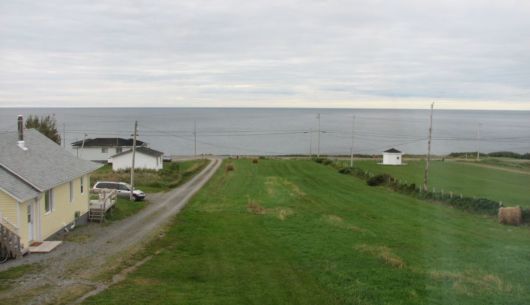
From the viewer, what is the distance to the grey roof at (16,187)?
770 inches

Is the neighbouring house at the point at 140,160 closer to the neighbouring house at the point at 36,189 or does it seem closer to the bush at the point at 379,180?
the bush at the point at 379,180

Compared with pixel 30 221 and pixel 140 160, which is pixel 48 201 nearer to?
pixel 30 221

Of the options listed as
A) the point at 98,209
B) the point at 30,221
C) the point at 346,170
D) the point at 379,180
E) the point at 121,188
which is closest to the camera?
the point at 30,221

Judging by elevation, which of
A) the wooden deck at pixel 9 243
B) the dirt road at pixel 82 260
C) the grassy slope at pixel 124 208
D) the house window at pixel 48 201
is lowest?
the grassy slope at pixel 124 208

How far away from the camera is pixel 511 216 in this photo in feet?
96.3

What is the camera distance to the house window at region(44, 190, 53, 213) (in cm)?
2271

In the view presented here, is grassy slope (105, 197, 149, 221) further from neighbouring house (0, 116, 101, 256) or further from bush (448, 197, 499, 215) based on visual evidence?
bush (448, 197, 499, 215)

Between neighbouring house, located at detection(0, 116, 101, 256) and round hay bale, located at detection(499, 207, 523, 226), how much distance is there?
77.3ft

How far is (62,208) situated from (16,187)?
181 inches

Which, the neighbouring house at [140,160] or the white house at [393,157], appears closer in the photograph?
the neighbouring house at [140,160]

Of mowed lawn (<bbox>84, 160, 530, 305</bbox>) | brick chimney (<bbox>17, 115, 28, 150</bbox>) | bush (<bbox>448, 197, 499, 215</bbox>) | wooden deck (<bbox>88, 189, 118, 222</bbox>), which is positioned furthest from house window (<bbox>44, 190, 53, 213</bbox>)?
bush (<bbox>448, 197, 499, 215</bbox>)

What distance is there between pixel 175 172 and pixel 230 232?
34.0 meters

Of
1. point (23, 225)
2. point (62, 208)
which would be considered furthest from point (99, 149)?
point (23, 225)

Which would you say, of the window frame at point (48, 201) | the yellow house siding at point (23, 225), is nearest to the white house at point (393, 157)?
the window frame at point (48, 201)
